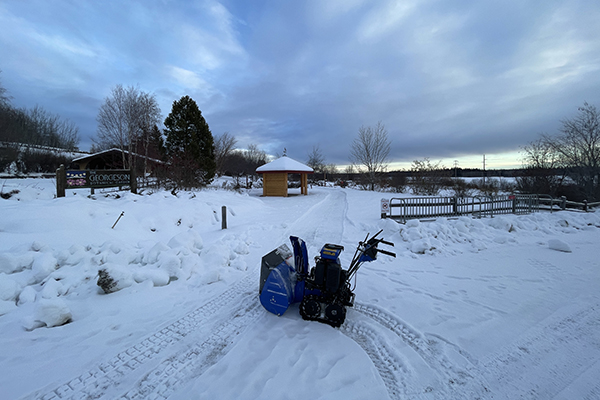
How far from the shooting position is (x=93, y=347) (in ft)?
8.71

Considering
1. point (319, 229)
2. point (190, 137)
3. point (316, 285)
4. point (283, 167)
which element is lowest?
point (319, 229)

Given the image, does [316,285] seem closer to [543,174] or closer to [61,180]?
[61,180]

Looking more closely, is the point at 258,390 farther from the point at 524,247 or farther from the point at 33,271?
the point at 524,247

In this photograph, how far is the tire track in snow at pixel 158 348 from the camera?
2119mm

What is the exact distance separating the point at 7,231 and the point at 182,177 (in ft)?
34.1

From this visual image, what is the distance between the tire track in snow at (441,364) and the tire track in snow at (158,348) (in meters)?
1.68

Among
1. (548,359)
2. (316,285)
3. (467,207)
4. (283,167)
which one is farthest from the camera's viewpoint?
(283,167)

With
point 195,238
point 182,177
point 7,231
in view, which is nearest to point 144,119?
point 182,177

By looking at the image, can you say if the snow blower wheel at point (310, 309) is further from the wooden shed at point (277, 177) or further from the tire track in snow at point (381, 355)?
the wooden shed at point (277, 177)

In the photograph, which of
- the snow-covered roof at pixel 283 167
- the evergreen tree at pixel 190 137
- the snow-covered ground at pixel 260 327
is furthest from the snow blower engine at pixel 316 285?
the snow-covered roof at pixel 283 167

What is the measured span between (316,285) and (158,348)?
6.22ft

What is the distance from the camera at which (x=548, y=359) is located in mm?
2572

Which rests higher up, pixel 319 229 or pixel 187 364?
pixel 319 229

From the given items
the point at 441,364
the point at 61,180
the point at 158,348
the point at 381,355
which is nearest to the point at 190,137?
the point at 61,180
